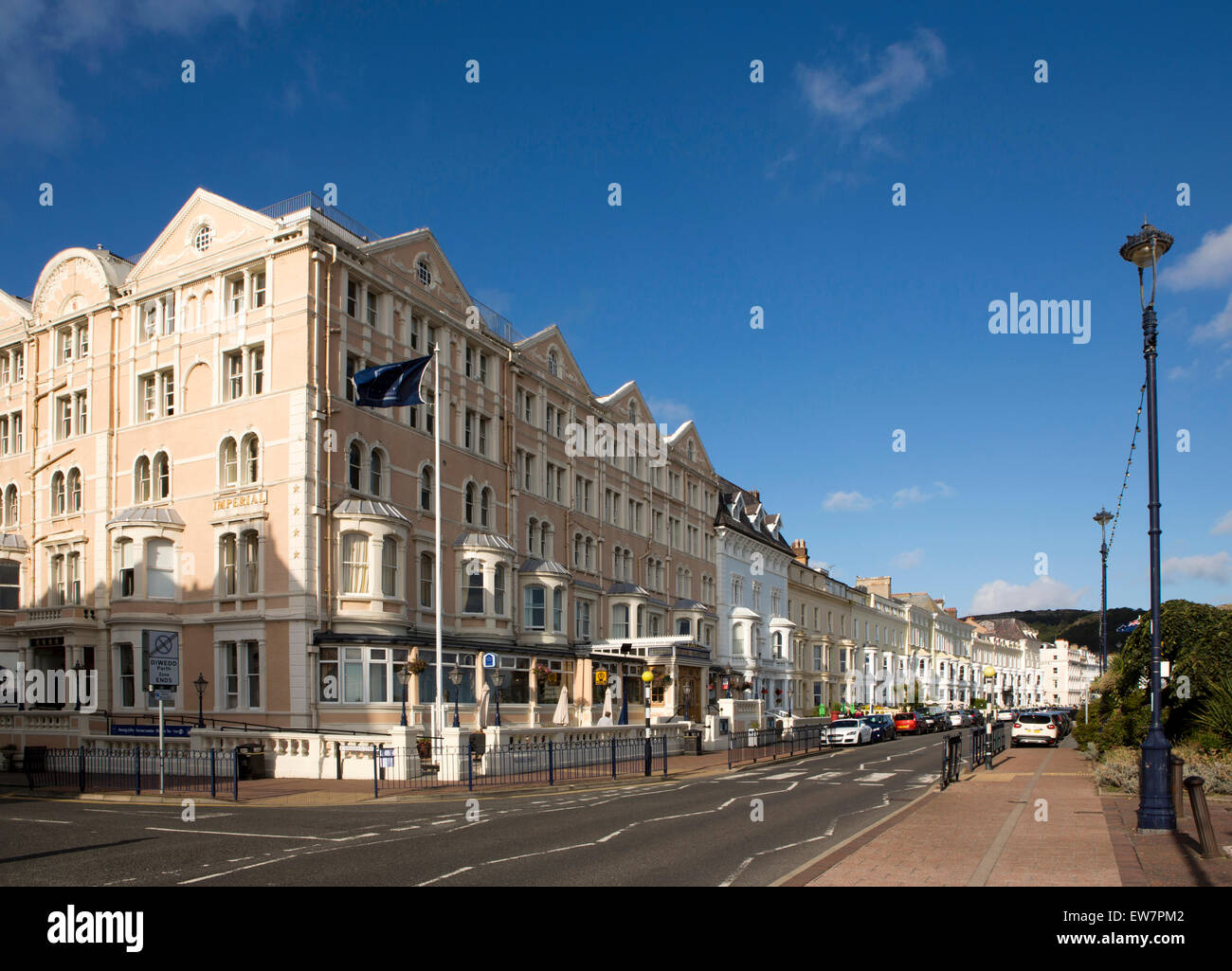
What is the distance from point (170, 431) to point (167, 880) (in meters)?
26.0

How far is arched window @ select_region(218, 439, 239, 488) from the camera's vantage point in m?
33.8

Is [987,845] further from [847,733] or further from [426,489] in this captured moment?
[847,733]

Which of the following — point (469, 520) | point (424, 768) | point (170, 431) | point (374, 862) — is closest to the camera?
point (374, 862)

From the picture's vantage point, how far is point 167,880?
12133 millimetres

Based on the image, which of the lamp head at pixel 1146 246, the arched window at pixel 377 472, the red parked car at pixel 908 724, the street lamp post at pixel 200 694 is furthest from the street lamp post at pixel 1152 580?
the red parked car at pixel 908 724

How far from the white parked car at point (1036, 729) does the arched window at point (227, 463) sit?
3253cm

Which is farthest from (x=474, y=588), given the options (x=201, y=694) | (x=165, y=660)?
(x=165, y=660)

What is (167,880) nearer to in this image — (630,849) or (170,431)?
(630,849)

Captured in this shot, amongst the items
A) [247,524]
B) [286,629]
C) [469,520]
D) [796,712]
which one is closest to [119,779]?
[286,629]

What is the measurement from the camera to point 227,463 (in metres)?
34.0

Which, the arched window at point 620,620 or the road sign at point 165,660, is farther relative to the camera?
the arched window at point 620,620

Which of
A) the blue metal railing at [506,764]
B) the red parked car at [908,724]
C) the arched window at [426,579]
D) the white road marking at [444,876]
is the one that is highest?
the arched window at [426,579]

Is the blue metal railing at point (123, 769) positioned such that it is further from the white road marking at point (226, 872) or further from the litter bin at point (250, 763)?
the white road marking at point (226, 872)

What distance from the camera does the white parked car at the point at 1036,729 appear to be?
44.2 meters
